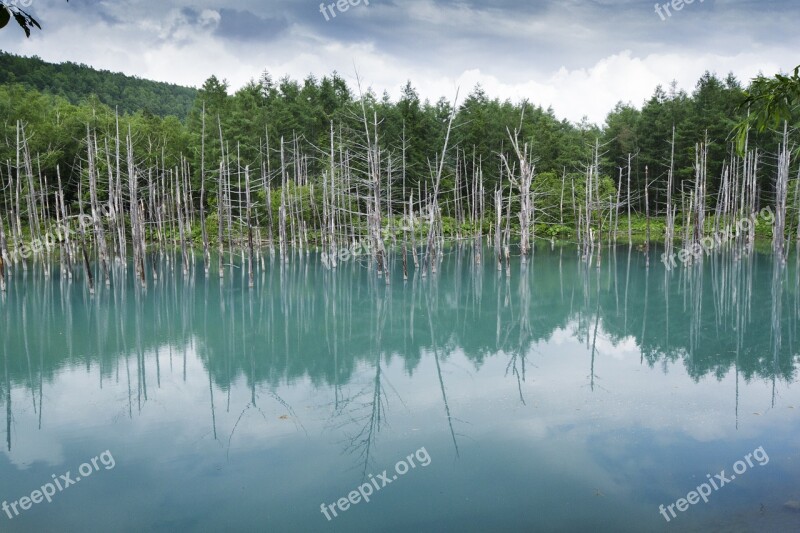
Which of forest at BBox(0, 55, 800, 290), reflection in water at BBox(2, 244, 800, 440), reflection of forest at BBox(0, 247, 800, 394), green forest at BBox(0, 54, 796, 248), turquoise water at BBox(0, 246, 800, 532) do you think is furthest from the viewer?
green forest at BBox(0, 54, 796, 248)

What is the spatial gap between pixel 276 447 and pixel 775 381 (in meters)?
7.04

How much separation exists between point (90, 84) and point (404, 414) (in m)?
72.2

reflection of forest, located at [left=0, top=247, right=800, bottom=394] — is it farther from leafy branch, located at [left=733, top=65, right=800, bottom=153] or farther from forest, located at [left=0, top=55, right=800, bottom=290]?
forest, located at [left=0, top=55, right=800, bottom=290]

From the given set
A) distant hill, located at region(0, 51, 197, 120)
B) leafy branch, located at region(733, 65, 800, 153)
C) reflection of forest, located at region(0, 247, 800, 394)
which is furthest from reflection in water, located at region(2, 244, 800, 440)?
distant hill, located at region(0, 51, 197, 120)

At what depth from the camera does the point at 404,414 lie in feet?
24.5

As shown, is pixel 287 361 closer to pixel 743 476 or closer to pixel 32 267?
pixel 743 476

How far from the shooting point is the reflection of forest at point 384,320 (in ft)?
33.5

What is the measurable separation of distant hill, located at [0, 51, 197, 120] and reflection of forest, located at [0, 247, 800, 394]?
146ft

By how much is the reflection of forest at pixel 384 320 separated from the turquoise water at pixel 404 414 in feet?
0.32

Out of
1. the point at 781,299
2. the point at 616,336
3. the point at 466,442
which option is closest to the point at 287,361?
the point at 466,442

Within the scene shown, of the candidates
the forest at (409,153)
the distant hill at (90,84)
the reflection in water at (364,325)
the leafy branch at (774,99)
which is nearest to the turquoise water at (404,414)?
the reflection in water at (364,325)

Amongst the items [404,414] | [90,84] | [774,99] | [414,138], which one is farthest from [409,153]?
[90,84]

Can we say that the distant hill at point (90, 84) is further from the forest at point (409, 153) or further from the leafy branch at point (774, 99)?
the leafy branch at point (774, 99)

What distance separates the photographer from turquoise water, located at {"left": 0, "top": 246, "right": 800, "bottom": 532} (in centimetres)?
511
